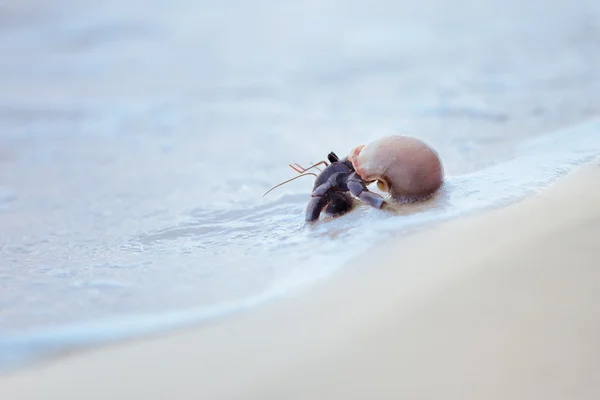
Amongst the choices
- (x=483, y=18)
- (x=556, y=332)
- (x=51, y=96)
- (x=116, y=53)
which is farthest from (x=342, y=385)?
(x=483, y=18)

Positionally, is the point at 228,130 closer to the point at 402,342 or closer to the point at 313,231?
the point at 313,231

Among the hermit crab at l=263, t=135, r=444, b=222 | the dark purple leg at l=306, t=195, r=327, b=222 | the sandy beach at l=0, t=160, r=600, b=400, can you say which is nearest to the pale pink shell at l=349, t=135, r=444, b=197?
the hermit crab at l=263, t=135, r=444, b=222

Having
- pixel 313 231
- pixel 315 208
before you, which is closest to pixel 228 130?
pixel 315 208

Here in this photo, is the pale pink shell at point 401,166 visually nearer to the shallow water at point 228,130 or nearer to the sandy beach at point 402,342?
the shallow water at point 228,130

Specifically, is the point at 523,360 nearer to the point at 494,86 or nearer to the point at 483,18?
the point at 494,86

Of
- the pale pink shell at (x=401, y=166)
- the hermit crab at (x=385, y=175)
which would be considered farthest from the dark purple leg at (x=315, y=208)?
the pale pink shell at (x=401, y=166)

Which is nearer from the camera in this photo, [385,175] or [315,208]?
[385,175]
